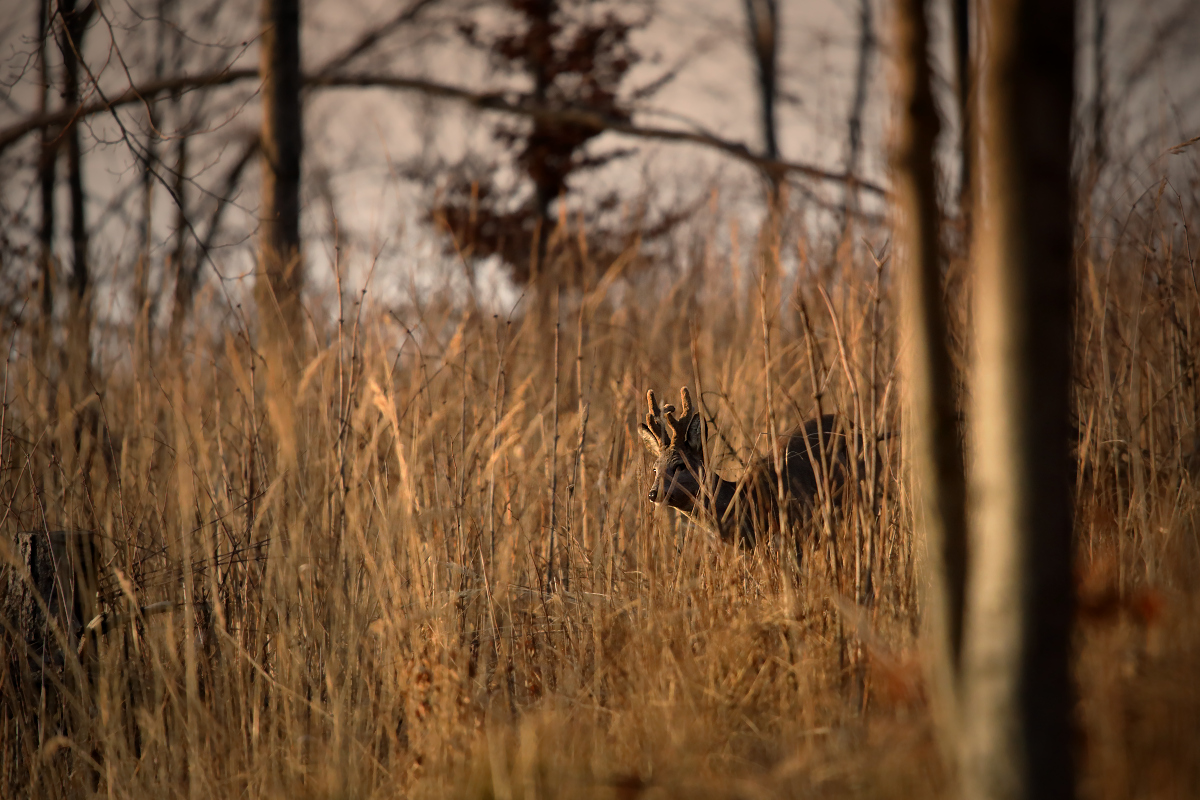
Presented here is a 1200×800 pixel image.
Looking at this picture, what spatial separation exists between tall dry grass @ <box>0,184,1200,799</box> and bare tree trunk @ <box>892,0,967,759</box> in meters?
0.16

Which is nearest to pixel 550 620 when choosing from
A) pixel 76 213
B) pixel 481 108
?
pixel 481 108

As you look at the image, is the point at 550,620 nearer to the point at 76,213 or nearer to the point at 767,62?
the point at 76,213

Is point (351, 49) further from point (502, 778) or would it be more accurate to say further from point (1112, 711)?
point (1112, 711)

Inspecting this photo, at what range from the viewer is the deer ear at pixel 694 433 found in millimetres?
2172

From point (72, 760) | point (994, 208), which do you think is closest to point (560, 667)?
point (72, 760)

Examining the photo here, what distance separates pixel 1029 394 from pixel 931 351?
180 millimetres

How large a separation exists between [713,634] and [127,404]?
2.89 meters

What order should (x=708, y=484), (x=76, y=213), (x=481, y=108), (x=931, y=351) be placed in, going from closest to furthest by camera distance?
(x=931, y=351), (x=708, y=484), (x=481, y=108), (x=76, y=213)

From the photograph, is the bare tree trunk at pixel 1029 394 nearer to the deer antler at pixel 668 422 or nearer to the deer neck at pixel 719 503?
the deer neck at pixel 719 503

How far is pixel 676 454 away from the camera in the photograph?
2.13 meters

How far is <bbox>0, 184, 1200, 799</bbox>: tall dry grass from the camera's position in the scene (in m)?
1.27

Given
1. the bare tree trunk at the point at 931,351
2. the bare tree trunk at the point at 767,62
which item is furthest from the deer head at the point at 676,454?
the bare tree trunk at the point at 767,62

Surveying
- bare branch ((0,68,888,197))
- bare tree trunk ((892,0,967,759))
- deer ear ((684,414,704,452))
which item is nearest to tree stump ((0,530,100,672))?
deer ear ((684,414,704,452))

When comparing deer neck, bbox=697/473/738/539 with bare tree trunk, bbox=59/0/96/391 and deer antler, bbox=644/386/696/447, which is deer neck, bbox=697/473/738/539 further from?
bare tree trunk, bbox=59/0/96/391
